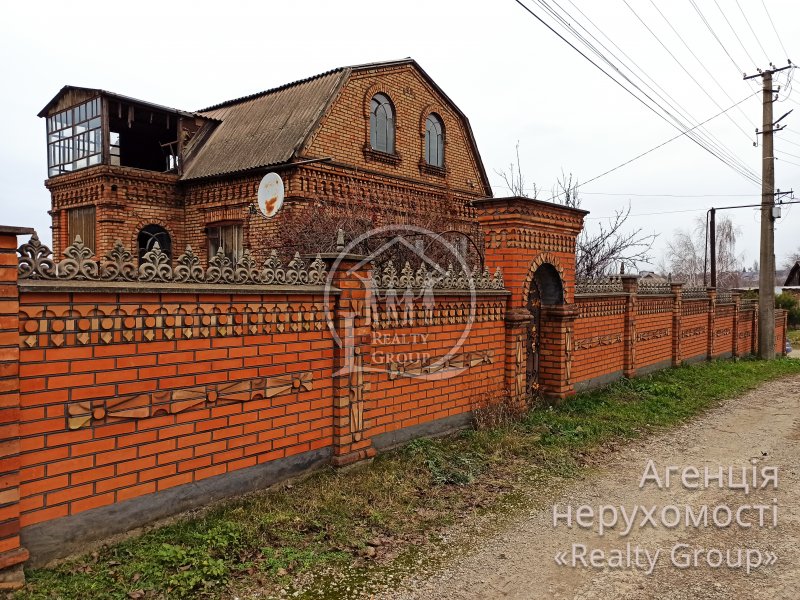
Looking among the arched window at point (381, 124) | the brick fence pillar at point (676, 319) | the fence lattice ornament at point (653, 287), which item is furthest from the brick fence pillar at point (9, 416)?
the brick fence pillar at point (676, 319)

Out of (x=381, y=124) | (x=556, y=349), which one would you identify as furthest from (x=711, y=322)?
(x=381, y=124)

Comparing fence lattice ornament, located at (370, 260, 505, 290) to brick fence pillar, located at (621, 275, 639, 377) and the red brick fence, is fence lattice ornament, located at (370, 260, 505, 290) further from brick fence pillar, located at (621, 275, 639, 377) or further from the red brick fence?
brick fence pillar, located at (621, 275, 639, 377)

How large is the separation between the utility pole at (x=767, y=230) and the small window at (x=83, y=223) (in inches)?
745

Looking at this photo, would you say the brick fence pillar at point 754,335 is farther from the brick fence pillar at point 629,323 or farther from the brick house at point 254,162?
the brick house at point 254,162

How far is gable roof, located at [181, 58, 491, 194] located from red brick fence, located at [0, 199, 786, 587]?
5.32 m

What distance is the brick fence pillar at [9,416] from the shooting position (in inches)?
116

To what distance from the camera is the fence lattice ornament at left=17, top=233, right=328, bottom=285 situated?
10.3ft

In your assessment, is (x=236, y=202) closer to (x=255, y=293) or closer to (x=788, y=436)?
(x=255, y=293)

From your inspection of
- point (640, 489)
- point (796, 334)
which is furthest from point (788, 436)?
point (796, 334)

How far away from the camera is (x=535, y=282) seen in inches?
316

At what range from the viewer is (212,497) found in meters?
4.04

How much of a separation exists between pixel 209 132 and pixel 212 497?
11.4 metres

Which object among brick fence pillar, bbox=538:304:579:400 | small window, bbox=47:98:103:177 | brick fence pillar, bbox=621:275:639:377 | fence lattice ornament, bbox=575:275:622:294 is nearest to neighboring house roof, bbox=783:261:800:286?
brick fence pillar, bbox=621:275:639:377

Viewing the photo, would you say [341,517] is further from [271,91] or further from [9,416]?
[271,91]
